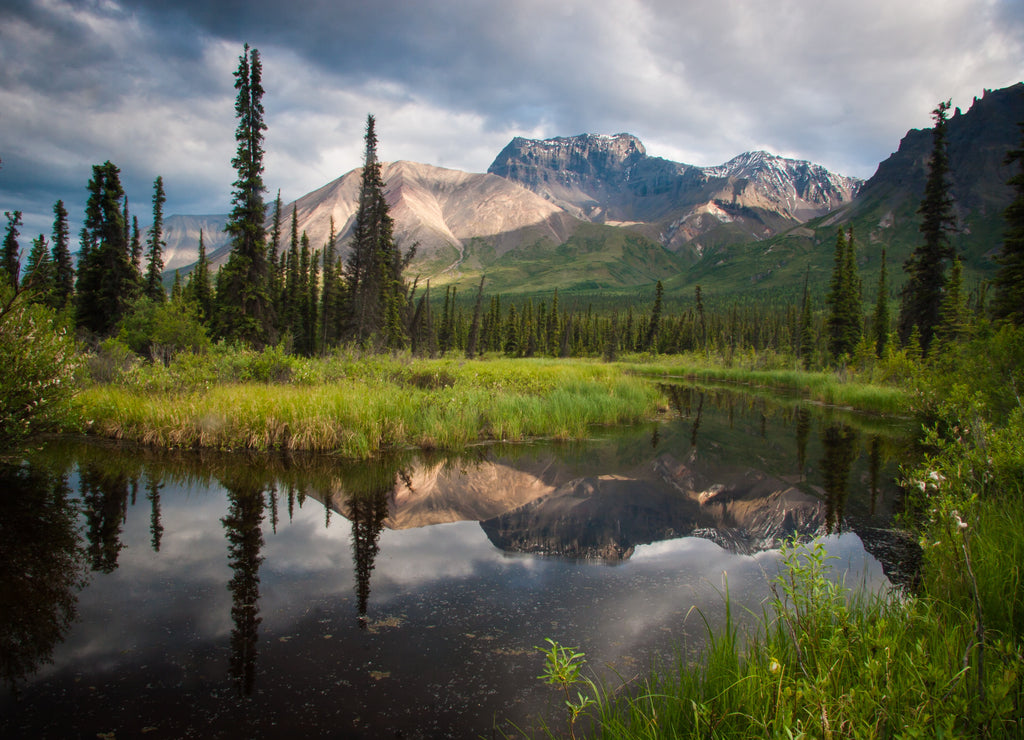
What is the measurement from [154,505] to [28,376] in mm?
2802

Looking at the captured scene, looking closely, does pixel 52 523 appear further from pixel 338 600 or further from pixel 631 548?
pixel 631 548

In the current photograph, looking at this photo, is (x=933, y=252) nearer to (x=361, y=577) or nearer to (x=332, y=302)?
(x=361, y=577)

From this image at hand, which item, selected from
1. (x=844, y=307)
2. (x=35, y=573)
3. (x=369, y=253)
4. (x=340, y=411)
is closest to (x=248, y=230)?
(x=369, y=253)

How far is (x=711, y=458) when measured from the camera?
14.2 m

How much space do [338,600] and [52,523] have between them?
492 centimetres

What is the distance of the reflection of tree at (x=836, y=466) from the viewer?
9.48m

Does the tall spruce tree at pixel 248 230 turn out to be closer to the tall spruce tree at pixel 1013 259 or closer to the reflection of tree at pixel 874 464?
the reflection of tree at pixel 874 464

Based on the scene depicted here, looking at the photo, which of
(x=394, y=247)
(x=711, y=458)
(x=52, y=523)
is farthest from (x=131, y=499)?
(x=394, y=247)

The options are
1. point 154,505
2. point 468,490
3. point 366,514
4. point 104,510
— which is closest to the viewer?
point 104,510

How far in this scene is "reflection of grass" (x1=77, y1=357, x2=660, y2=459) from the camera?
1209 cm

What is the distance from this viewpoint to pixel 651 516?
30.2ft

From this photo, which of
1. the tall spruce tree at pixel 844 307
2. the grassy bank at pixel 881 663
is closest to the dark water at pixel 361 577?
the grassy bank at pixel 881 663

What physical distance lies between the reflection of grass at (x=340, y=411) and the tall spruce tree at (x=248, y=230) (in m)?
13.4

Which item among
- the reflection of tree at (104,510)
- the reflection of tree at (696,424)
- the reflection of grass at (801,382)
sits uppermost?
the reflection of grass at (801,382)
